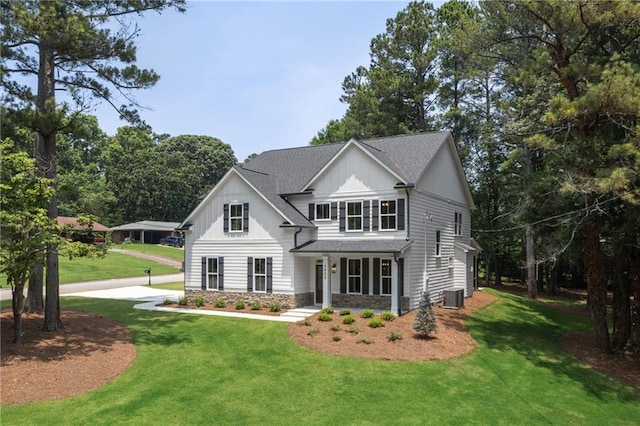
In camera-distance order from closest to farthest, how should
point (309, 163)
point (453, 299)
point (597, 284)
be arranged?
point (597, 284) < point (453, 299) < point (309, 163)

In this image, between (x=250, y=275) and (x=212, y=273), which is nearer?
(x=250, y=275)

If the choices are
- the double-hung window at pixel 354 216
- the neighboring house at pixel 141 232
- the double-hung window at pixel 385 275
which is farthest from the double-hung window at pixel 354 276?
the neighboring house at pixel 141 232

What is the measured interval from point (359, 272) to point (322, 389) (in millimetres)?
9486

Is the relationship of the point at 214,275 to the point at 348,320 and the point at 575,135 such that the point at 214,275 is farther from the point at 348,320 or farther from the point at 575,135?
the point at 575,135

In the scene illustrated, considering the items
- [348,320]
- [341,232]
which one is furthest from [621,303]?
[341,232]

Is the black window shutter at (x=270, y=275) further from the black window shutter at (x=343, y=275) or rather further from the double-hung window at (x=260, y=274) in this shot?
the black window shutter at (x=343, y=275)

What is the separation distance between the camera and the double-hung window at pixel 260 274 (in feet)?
70.7

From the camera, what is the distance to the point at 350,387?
11.8 m

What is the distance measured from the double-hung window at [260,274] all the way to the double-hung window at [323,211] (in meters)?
3.51

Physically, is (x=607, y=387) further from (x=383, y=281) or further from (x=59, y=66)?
(x=59, y=66)

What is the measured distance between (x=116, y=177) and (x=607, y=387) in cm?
7454

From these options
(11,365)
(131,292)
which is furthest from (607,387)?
(131,292)

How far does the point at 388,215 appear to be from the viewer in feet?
65.5

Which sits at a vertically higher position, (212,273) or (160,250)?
(212,273)
